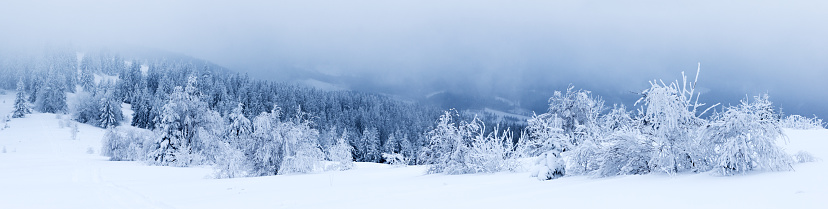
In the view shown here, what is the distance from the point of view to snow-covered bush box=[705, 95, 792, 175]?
22.9ft

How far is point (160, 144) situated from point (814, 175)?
123ft

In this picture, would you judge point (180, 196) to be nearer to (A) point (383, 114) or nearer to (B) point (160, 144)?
(B) point (160, 144)

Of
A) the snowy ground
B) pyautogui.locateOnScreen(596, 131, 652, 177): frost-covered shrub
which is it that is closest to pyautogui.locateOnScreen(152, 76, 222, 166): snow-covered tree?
the snowy ground

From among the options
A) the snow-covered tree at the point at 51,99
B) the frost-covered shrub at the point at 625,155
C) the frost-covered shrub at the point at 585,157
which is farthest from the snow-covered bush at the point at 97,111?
the frost-covered shrub at the point at 625,155

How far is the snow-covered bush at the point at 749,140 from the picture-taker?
698cm

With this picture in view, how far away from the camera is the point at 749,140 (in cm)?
728

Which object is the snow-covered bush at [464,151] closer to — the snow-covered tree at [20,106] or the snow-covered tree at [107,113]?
the snow-covered tree at [107,113]

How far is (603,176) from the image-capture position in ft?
30.0

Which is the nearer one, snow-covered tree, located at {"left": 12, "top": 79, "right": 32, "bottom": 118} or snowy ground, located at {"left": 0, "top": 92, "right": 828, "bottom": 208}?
snowy ground, located at {"left": 0, "top": 92, "right": 828, "bottom": 208}

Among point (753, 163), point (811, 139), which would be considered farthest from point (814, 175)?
point (811, 139)

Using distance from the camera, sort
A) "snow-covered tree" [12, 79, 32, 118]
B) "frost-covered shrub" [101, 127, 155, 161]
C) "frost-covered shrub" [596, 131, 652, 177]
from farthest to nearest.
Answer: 1. "snow-covered tree" [12, 79, 32, 118]
2. "frost-covered shrub" [101, 127, 155, 161]
3. "frost-covered shrub" [596, 131, 652, 177]

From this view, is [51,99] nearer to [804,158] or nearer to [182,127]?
[182,127]

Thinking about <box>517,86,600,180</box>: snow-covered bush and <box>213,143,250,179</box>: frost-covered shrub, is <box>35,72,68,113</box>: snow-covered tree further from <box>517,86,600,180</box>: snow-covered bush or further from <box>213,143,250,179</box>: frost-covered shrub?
<box>517,86,600,180</box>: snow-covered bush

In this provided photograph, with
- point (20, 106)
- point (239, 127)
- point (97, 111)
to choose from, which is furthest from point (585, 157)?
point (20, 106)
